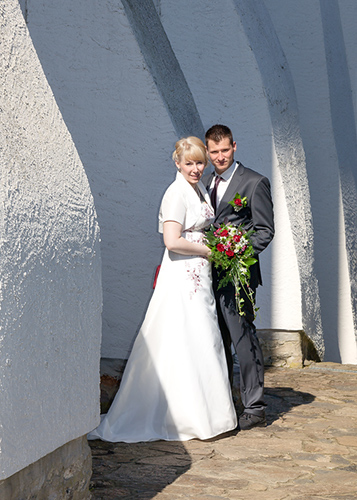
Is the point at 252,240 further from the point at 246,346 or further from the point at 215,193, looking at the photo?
the point at 246,346

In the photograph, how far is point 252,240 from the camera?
4215 mm

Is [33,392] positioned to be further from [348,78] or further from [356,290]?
[348,78]

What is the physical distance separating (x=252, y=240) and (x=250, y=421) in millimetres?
1138

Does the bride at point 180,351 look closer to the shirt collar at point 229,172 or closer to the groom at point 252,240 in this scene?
the groom at point 252,240

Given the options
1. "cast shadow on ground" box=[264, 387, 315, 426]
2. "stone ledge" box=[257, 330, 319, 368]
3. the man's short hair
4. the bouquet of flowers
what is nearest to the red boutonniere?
the bouquet of flowers

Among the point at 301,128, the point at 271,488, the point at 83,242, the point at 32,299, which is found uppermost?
the point at 301,128

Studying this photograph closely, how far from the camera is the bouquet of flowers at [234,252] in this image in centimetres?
→ 405

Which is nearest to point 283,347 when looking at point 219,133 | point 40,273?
point 219,133

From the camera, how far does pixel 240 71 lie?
20.2ft

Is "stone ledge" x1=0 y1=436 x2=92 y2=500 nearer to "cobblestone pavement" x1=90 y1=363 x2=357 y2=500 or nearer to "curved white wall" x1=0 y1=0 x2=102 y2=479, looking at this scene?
"curved white wall" x1=0 y1=0 x2=102 y2=479

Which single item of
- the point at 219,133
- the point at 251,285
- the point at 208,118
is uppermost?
the point at 208,118

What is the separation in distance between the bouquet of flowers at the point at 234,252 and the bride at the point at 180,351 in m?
0.09

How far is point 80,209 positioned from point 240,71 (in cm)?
393

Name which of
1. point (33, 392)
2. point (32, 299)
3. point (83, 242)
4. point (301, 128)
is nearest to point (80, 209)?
point (83, 242)
